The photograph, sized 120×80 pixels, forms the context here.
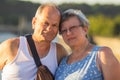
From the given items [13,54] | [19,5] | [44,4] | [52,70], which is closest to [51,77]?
[52,70]

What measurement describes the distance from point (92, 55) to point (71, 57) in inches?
10.7

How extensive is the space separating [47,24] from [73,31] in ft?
0.69

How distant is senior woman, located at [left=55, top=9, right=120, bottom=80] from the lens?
363cm

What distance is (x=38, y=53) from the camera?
3.90 meters

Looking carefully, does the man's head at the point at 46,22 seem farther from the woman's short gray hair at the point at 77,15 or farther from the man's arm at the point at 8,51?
the man's arm at the point at 8,51

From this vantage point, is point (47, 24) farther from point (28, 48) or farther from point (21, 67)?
point (21, 67)

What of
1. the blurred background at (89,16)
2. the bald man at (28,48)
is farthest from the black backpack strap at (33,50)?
the blurred background at (89,16)

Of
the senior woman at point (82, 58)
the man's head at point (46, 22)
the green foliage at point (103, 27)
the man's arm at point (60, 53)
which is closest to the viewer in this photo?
the senior woman at point (82, 58)

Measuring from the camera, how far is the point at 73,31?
150 inches

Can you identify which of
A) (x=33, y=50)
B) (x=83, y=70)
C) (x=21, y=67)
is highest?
(x=33, y=50)

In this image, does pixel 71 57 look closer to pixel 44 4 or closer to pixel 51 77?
pixel 51 77

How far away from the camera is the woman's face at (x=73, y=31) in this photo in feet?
12.5

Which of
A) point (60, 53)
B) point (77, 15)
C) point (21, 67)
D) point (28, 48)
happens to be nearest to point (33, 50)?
point (28, 48)

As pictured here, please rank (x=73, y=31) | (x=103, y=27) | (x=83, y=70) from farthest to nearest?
(x=103, y=27) < (x=73, y=31) < (x=83, y=70)
